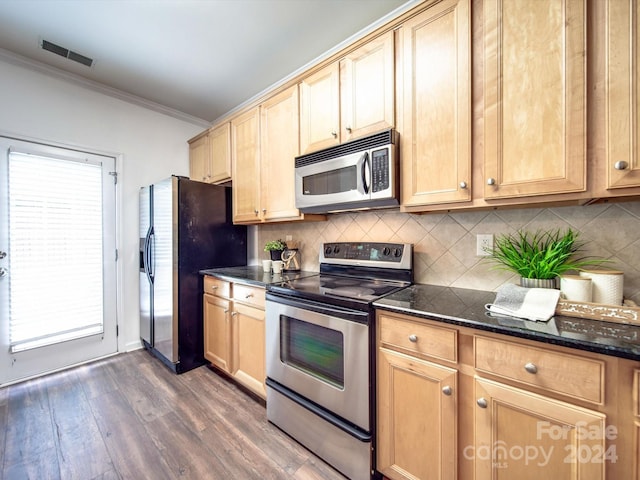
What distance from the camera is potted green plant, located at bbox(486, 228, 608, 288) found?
122cm

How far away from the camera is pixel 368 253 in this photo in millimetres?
1905

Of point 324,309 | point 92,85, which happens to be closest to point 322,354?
point 324,309

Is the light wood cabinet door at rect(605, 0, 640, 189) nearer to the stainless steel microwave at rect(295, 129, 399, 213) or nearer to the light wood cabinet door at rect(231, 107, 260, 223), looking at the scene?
the stainless steel microwave at rect(295, 129, 399, 213)

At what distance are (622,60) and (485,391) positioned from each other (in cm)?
128

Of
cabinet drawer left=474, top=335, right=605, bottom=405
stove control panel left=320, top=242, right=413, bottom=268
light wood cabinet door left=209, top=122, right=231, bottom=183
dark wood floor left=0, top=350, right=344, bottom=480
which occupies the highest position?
light wood cabinet door left=209, top=122, right=231, bottom=183

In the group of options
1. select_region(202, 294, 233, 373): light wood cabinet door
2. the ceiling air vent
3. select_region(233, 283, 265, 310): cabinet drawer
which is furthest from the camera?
select_region(202, 294, 233, 373): light wood cabinet door

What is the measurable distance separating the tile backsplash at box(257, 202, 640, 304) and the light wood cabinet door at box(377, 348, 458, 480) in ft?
2.22

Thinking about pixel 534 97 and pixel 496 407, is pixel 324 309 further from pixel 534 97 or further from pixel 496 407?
pixel 534 97

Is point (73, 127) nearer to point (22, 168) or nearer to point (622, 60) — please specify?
point (22, 168)

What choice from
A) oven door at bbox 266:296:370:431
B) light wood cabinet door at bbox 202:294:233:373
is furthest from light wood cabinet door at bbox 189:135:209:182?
oven door at bbox 266:296:370:431

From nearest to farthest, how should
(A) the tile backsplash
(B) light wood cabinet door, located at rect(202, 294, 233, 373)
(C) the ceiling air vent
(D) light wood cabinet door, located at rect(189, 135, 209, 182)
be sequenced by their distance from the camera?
(A) the tile backsplash → (C) the ceiling air vent → (B) light wood cabinet door, located at rect(202, 294, 233, 373) → (D) light wood cabinet door, located at rect(189, 135, 209, 182)

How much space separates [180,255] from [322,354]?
5.21ft

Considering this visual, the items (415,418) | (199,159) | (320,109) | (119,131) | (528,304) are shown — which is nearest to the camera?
(528,304)

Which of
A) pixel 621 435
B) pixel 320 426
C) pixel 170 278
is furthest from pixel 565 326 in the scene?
pixel 170 278
